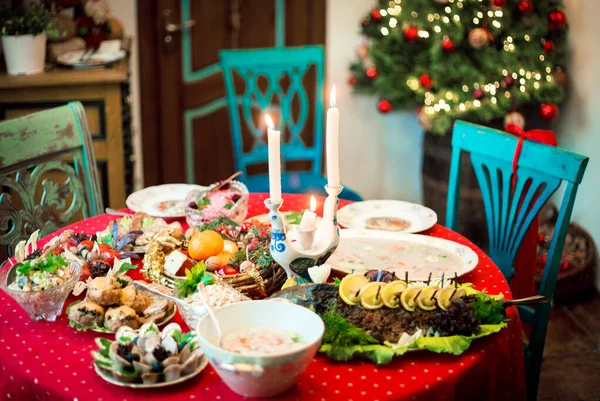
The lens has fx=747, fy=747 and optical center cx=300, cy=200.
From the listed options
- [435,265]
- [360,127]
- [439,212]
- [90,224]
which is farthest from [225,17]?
[435,265]

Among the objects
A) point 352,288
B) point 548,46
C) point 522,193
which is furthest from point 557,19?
point 352,288

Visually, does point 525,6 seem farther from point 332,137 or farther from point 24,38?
point 332,137

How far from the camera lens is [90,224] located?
1.92 metres

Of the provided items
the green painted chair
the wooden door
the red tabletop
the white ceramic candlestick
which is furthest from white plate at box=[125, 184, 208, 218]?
the wooden door

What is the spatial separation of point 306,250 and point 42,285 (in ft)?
1.60

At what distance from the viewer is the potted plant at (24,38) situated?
2948 mm

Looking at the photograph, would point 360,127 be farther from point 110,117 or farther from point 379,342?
point 379,342

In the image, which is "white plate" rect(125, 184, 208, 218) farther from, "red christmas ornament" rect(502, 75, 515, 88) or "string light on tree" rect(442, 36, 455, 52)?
"red christmas ornament" rect(502, 75, 515, 88)

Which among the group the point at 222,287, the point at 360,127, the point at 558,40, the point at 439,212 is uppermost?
the point at 558,40

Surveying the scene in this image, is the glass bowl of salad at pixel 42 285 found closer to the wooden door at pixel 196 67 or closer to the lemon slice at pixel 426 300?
the lemon slice at pixel 426 300

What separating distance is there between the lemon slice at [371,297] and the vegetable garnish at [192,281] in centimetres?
28

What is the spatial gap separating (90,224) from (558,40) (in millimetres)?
2572

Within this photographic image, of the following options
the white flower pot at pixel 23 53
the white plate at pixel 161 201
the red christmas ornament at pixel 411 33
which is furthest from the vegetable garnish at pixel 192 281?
the red christmas ornament at pixel 411 33

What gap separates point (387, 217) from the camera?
2.02 m
